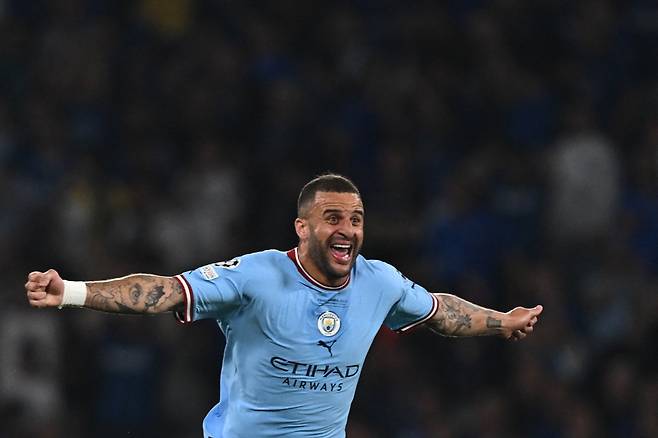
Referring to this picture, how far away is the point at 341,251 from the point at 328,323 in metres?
0.34

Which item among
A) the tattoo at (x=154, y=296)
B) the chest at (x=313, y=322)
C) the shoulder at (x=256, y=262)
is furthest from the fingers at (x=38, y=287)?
the chest at (x=313, y=322)

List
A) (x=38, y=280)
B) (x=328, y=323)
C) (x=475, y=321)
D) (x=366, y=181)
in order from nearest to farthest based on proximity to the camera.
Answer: (x=38, y=280)
(x=328, y=323)
(x=475, y=321)
(x=366, y=181)

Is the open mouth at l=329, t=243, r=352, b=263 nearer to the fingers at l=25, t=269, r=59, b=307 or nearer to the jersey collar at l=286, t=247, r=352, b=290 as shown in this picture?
the jersey collar at l=286, t=247, r=352, b=290

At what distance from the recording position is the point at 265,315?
6414mm

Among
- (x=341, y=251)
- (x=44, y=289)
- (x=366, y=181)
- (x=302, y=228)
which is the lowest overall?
(x=44, y=289)

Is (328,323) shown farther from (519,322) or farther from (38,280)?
(38,280)

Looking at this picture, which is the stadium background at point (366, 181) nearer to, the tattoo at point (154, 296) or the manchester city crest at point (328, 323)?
the manchester city crest at point (328, 323)

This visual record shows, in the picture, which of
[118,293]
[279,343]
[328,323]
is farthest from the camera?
[328,323]

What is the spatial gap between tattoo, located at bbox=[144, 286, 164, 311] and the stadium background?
15.8ft

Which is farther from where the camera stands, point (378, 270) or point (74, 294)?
point (378, 270)

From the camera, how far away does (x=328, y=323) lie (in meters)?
6.54

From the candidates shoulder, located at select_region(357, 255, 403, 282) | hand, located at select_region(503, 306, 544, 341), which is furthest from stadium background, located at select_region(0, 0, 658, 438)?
shoulder, located at select_region(357, 255, 403, 282)

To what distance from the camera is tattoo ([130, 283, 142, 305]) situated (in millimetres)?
6078

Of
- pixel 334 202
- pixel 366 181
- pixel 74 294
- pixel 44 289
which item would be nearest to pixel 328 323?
pixel 334 202
